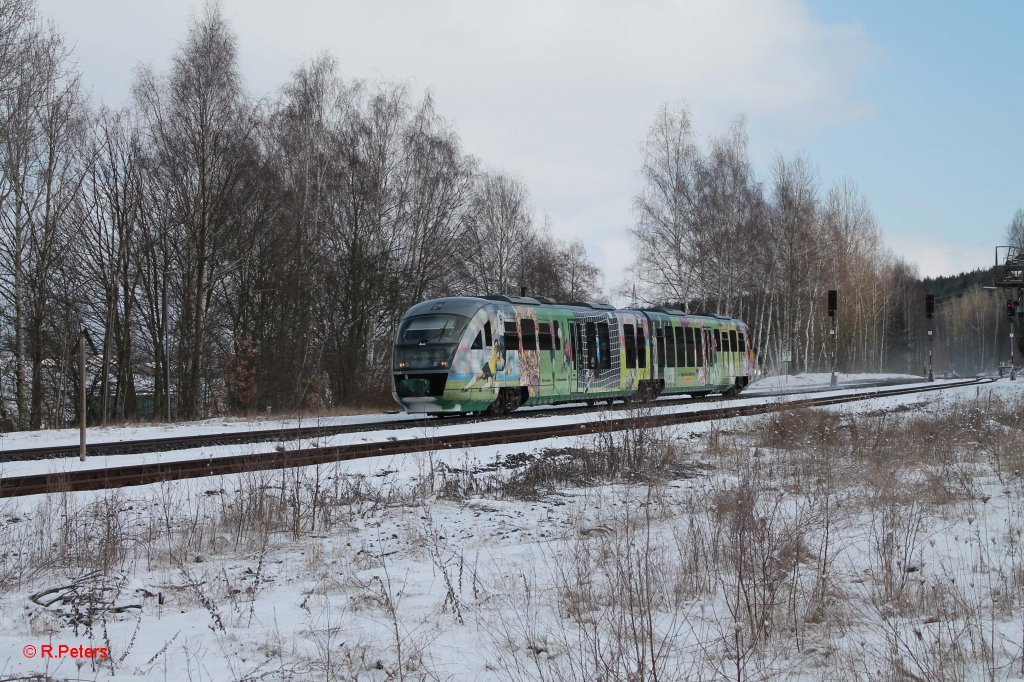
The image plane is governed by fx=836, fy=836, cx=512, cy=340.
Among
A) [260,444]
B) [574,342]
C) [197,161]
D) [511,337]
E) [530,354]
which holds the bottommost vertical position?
[260,444]

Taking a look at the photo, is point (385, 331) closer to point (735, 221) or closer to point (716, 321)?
point (716, 321)

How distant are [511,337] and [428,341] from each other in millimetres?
2210

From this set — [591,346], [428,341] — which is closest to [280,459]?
[428,341]

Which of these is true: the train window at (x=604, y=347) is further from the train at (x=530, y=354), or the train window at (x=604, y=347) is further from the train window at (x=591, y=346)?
the train window at (x=591, y=346)

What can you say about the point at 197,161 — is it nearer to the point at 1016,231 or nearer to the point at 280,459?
the point at 280,459

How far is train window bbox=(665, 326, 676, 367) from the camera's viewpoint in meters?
26.9

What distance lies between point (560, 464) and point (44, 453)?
811cm

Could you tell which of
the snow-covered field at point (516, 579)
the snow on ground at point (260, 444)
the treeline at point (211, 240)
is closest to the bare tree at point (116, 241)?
the treeline at point (211, 240)

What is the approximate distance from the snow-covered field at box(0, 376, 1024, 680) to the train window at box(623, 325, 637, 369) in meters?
14.0

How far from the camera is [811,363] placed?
2335 inches

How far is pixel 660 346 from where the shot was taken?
1043 inches

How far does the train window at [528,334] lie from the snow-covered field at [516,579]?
10142 mm

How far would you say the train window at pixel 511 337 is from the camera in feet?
66.7

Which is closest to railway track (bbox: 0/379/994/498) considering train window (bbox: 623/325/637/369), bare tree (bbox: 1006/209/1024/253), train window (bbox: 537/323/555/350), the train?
the train
